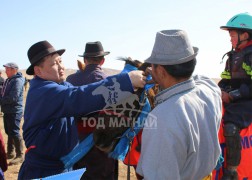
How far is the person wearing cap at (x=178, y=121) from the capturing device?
186 cm

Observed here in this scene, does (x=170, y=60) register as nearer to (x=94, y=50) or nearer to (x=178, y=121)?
(x=178, y=121)

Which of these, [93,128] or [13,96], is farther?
[13,96]

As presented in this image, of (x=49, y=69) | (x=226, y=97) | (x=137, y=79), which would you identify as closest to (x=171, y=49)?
(x=137, y=79)

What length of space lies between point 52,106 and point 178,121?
122cm

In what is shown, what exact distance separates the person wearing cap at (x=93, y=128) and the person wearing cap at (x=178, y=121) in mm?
1403

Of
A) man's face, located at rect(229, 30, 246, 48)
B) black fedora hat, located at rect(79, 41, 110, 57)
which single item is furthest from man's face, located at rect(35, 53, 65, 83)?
man's face, located at rect(229, 30, 246, 48)

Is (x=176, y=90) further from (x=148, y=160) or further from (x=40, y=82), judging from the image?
(x=40, y=82)

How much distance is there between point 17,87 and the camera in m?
7.55

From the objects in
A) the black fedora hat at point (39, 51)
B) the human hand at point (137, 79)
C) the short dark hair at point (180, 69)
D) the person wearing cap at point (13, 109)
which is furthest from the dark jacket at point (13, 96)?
the short dark hair at point (180, 69)

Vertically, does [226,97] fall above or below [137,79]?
below

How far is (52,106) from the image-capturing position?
264 centimetres

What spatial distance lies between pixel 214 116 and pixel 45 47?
1705mm

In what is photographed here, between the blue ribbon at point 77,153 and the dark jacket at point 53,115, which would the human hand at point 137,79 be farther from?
the blue ribbon at point 77,153

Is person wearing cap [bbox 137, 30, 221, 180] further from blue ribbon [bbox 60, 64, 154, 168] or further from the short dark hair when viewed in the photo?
blue ribbon [bbox 60, 64, 154, 168]
